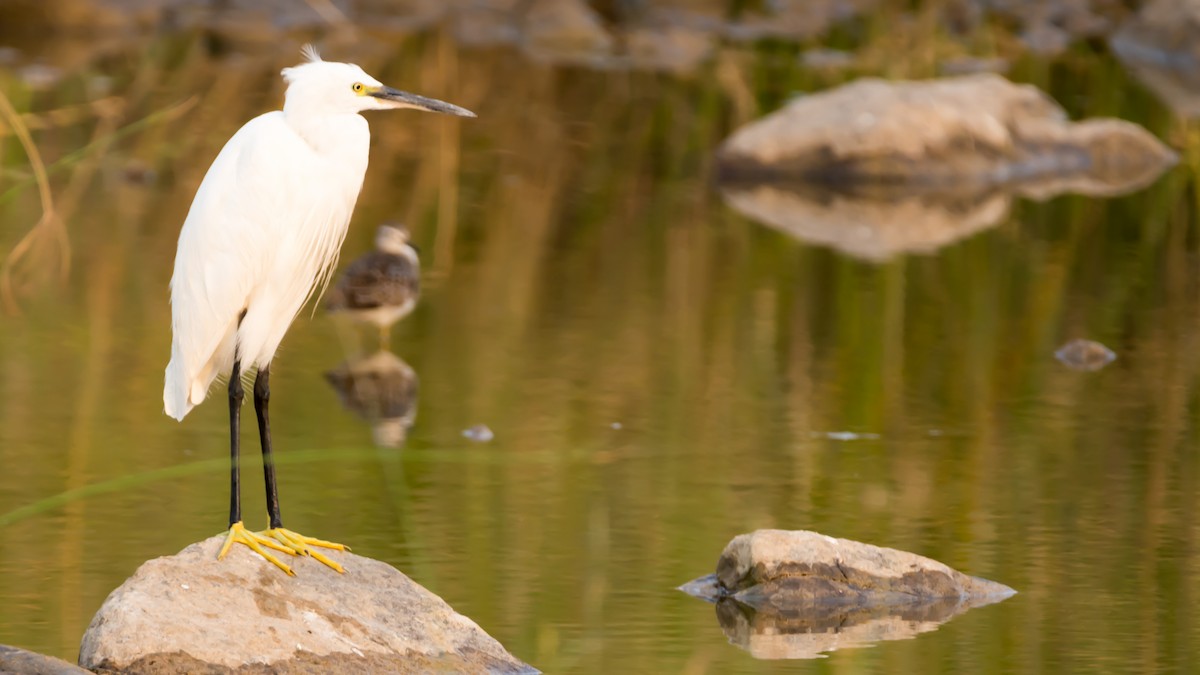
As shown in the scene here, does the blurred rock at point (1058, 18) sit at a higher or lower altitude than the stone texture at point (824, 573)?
lower

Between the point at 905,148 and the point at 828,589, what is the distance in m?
9.45

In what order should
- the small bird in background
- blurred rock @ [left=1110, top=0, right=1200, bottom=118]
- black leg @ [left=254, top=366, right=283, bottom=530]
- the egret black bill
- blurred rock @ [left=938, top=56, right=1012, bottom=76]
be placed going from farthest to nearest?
blurred rock @ [left=938, top=56, right=1012, bottom=76]
blurred rock @ [left=1110, top=0, right=1200, bottom=118]
the small bird in background
black leg @ [left=254, top=366, right=283, bottom=530]
the egret black bill

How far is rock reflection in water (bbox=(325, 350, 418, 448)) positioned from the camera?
8344 millimetres

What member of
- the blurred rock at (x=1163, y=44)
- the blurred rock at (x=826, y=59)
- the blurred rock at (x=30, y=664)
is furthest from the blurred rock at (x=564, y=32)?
the blurred rock at (x=30, y=664)

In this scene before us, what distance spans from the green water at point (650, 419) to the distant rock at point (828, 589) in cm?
12

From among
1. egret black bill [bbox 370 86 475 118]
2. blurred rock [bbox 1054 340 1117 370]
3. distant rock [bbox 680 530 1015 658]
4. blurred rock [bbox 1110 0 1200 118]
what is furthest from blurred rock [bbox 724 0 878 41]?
egret black bill [bbox 370 86 475 118]

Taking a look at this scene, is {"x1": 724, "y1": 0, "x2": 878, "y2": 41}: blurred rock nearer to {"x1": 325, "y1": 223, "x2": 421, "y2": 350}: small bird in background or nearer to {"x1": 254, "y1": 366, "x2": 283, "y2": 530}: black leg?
{"x1": 325, "y1": 223, "x2": 421, "y2": 350}: small bird in background

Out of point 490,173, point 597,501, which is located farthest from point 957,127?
point 597,501

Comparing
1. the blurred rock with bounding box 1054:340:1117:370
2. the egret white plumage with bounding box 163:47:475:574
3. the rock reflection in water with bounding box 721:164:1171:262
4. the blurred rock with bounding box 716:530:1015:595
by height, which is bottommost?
the rock reflection in water with bounding box 721:164:1171:262

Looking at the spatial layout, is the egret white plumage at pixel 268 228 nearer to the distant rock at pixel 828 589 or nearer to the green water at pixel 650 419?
the green water at pixel 650 419

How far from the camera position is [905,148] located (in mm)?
15266

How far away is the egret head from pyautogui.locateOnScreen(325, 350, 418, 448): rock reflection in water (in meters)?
2.45

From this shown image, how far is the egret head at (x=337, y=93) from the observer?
5.63 metres

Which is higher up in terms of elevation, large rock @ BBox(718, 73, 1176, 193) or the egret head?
the egret head
